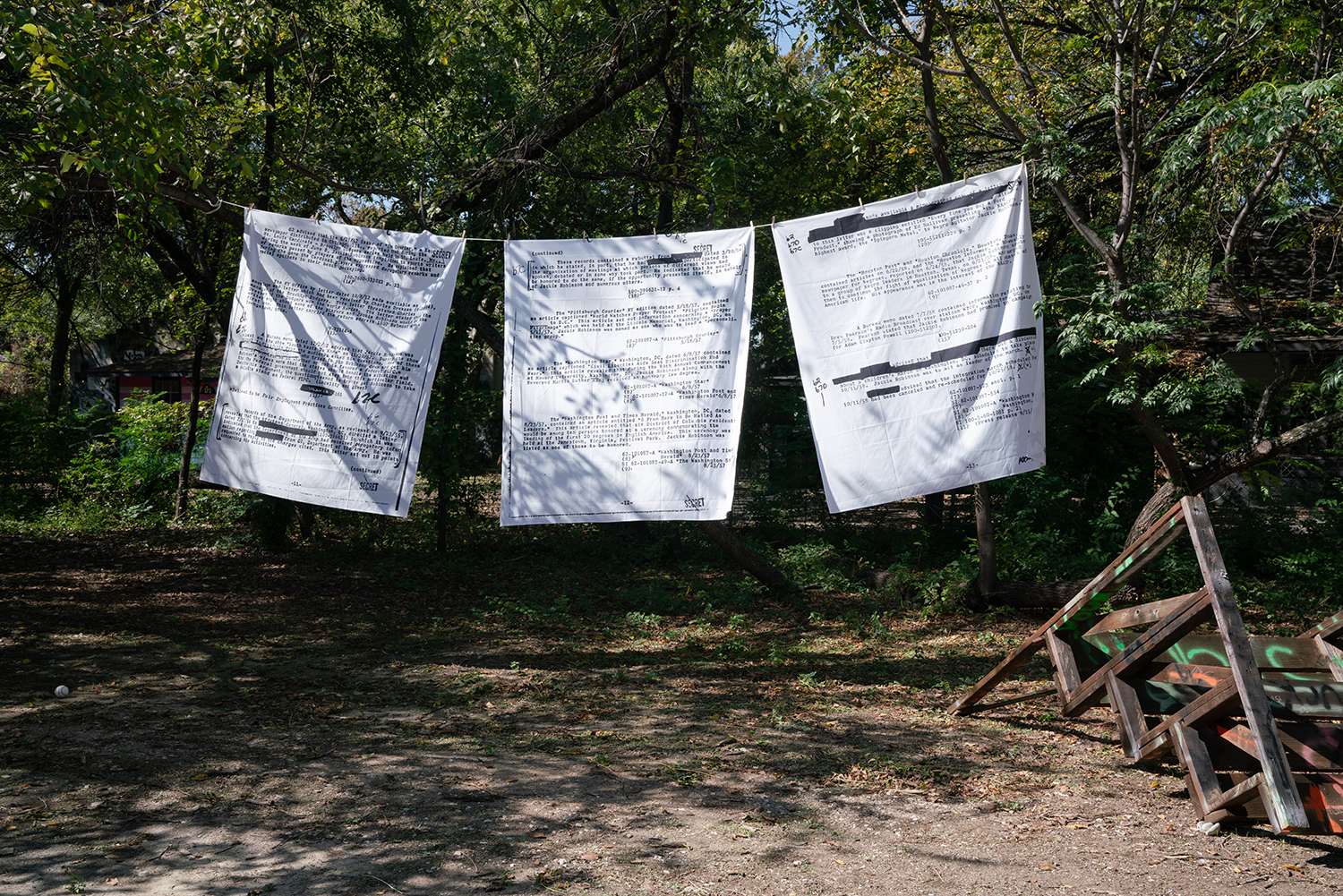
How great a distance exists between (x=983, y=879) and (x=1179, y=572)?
6.25m

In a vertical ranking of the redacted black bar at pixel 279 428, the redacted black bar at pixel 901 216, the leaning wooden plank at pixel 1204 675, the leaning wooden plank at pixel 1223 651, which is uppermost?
the redacted black bar at pixel 901 216

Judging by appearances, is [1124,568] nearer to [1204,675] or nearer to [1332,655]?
[1204,675]

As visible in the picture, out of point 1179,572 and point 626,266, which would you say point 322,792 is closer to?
point 626,266

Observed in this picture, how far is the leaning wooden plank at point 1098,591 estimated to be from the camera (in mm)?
4328

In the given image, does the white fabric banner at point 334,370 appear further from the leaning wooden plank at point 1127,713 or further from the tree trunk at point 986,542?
the tree trunk at point 986,542

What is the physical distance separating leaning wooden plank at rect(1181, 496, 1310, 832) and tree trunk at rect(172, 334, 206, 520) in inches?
460

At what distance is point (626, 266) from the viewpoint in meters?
5.09

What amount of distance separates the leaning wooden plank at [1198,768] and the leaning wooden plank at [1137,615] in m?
0.59

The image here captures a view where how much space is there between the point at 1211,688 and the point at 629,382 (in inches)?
123

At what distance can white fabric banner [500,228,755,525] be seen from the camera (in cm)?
493

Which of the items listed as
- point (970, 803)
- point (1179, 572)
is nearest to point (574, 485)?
point (970, 803)

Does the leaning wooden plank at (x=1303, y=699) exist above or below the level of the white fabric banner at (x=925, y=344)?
below

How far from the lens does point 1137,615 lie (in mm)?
4656

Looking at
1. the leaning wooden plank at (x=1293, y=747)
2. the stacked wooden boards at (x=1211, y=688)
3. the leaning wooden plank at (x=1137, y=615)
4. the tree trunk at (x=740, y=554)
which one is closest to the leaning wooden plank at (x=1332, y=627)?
the stacked wooden boards at (x=1211, y=688)
